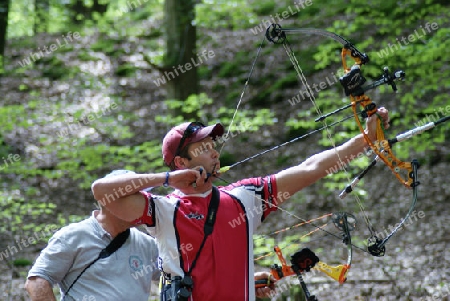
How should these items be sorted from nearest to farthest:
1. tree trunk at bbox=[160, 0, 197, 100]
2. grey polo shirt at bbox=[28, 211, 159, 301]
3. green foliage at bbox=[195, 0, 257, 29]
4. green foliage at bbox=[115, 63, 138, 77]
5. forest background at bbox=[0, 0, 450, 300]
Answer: grey polo shirt at bbox=[28, 211, 159, 301]
forest background at bbox=[0, 0, 450, 300]
tree trunk at bbox=[160, 0, 197, 100]
green foliage at bbox=[195, 0, 257, 29]
green foliage at bbox=[115, 63, 138, 77]

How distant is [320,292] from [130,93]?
760cm

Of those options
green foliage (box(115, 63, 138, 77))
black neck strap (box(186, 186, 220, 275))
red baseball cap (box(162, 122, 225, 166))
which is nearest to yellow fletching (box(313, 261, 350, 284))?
black neck strap (box(186, 186, 220, 275))

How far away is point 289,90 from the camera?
11.4 m

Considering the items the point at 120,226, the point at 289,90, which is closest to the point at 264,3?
the point at 289,90

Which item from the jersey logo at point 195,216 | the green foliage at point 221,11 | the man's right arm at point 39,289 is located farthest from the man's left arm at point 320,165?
the green foliage at point 221,11

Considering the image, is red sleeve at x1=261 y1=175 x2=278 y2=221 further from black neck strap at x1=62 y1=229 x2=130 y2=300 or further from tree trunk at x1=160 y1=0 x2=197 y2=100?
tree trunk at x1=160 y1=0 x2=197 y2=100

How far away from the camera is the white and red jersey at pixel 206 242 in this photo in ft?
8.04

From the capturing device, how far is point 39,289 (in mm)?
2805

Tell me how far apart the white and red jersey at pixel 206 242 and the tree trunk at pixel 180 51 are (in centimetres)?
551

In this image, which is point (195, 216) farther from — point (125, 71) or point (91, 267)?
point (125, 71)

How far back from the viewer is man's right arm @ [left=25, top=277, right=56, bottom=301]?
2.80 metres

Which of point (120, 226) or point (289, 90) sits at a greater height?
point (289, 90)

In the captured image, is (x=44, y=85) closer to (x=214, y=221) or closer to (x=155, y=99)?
(x=155, y=99)

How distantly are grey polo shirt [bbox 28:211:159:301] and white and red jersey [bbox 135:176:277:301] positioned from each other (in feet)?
1.45
